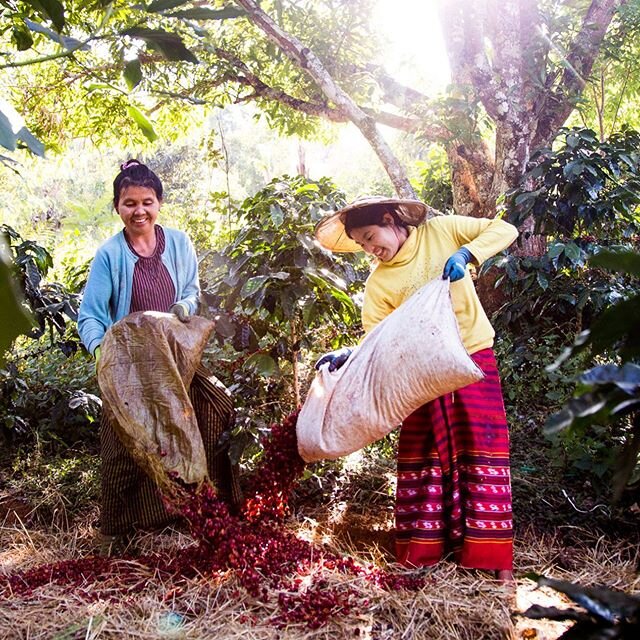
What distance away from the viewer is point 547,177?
295cm

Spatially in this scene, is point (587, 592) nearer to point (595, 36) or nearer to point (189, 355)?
point (189, 355)

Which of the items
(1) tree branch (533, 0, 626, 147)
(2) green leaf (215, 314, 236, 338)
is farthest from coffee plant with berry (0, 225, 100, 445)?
(1) tree branch (533, 0, 626, 147)

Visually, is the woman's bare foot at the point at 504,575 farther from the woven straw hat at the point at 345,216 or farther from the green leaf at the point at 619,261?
the green leaf at the point at 619,261

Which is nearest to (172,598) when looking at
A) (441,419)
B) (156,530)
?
(156,530)

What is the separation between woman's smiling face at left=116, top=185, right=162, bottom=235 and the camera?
85.3 inches

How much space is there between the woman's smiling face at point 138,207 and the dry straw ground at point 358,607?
3.79 ft

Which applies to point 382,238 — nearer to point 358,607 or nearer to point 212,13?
point 358,607

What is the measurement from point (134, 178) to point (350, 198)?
1.37 meters

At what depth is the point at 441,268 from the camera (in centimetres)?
220

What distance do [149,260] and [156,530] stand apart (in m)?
1.03

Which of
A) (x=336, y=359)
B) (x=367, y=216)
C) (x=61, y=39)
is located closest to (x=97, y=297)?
(x=336, y=359)

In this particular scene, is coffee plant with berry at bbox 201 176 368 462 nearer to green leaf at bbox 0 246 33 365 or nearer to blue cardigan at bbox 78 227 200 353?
blue cardigan at bbox 78 227 200 353

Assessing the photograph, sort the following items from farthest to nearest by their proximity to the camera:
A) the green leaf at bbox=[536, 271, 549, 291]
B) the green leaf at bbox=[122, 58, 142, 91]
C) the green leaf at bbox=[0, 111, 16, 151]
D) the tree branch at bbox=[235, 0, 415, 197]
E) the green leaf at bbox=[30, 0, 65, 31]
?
the tree branch at bbox=[235, 0, 415, 197] < the green leaf at bbox=[536, 271, 549, 291] < the green leaf at bbox=[122, 58, 142, 91] < the green leaf at bbox=[30, 0, 65, 31] < the green leaf at bbox=[0, 111, 16, 151]

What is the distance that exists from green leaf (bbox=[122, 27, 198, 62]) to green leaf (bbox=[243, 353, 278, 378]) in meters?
1.67
